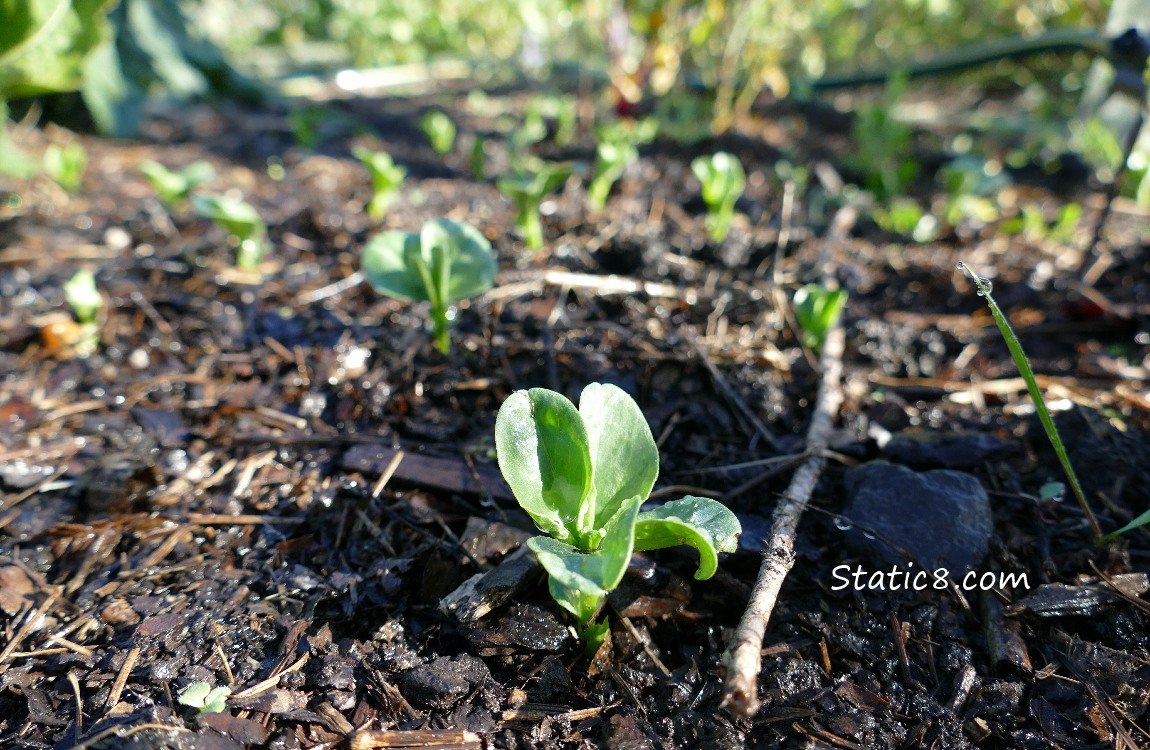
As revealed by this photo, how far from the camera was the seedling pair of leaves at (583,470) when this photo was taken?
104 centimetres

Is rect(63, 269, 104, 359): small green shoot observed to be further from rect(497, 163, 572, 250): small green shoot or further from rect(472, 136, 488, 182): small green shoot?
rect(472, 136, 488, 182): small green shoot

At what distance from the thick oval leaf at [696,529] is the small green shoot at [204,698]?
65 cm

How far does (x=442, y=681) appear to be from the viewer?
104 centimetres

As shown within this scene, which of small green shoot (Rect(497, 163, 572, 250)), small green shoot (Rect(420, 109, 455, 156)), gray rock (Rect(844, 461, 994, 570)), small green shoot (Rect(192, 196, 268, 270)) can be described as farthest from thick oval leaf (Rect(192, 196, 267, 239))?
gray rock (Rect(844, 461, 994, 570))

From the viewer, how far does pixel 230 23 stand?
29.0ft

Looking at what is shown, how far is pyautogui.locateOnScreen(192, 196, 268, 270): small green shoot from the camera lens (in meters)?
2.12

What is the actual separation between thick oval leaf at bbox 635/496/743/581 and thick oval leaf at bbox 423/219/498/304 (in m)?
0.82

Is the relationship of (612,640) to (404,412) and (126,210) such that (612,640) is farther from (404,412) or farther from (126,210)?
(126,210)

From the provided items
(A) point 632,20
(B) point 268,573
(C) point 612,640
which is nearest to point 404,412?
(B) point 268,573

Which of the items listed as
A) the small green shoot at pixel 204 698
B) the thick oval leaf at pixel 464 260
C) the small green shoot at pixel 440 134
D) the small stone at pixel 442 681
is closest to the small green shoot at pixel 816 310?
the thick oval leaf at pixel 464 260

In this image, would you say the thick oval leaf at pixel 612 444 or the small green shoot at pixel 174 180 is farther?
the small green shoot at pixel 174 180

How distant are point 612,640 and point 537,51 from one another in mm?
5390

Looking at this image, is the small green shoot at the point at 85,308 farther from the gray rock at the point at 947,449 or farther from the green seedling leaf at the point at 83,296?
the gray rock at the point at 947,449

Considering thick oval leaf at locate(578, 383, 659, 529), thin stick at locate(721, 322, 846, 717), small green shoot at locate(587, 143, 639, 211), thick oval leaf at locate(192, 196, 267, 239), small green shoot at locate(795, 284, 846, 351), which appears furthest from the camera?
small green shoot at locate(587, 143, 639, 211)
